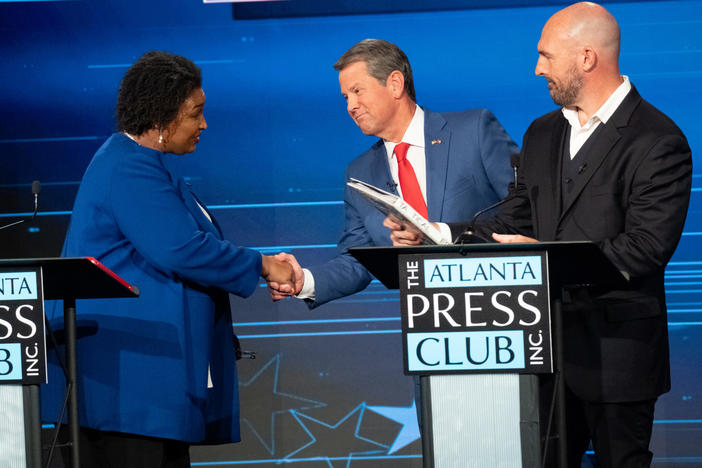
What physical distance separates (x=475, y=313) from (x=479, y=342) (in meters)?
0.07

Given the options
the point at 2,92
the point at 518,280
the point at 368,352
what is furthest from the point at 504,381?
the point at 2,92

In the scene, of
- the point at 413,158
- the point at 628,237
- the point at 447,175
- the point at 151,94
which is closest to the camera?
the point at 628,237

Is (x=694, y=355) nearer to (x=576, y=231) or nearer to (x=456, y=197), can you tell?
(x=456, y=197)

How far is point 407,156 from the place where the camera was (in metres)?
3.54

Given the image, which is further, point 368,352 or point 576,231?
point 368,352

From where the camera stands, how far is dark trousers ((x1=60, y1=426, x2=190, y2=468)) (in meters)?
2.60

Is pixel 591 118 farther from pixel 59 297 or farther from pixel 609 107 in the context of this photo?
pixel 59 297

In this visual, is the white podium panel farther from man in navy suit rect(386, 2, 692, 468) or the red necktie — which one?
the red necktie

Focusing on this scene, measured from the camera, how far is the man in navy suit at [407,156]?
3406 millimetres

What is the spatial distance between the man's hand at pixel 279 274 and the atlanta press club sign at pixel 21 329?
981mm

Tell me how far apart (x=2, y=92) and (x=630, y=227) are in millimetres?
3545

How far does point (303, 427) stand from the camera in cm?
468

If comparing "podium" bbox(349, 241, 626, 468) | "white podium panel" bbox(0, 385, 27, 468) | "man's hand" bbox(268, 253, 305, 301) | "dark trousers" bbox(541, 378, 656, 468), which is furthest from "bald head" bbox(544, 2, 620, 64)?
"white podium panel" bbox(0, 385, 27, 468)

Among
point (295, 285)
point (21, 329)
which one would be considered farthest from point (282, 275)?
point (21, 329)
